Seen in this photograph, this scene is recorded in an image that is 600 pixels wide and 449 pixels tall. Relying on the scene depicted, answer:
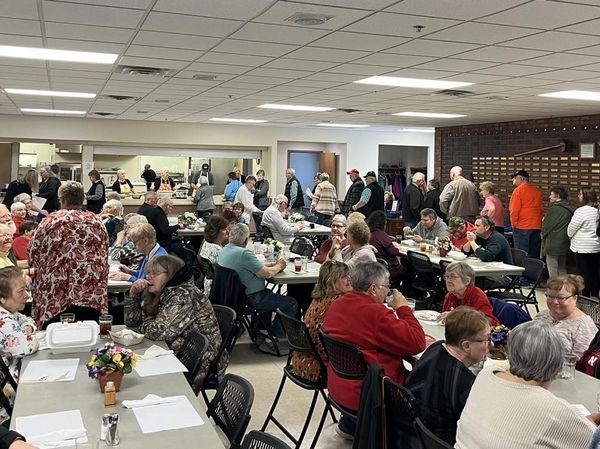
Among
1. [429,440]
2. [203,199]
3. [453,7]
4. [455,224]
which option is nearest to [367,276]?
[429,440]

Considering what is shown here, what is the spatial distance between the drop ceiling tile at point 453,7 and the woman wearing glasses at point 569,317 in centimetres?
171

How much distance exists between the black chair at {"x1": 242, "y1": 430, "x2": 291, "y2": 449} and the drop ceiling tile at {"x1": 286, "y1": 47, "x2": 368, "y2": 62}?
12.7 feet

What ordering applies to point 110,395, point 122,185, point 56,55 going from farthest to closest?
point 122,185 < point 56,55 < point 110,395

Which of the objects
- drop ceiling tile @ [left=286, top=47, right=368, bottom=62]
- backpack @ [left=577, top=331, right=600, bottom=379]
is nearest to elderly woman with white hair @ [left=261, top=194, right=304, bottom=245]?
drop ceiling tile @ [left=286, top=47, right=368, bottom=62]

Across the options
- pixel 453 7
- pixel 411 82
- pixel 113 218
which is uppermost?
pixel 411 82

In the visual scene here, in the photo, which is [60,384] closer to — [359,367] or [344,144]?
[359,367]

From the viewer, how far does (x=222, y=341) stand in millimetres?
3957

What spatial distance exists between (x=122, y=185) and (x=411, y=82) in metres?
9.13

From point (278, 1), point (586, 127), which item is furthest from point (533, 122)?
point (278, 1)

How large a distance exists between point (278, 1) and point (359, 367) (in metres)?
2.23

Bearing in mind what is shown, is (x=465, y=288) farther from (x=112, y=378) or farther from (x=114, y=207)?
(x=114, y=207)

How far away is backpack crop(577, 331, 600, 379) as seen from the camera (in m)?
3.49

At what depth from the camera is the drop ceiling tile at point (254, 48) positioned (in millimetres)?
5215

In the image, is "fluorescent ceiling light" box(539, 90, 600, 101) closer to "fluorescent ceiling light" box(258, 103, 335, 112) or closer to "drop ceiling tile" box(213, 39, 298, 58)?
"fluorescent ceiling light" box(258, 103, 335, 112)
